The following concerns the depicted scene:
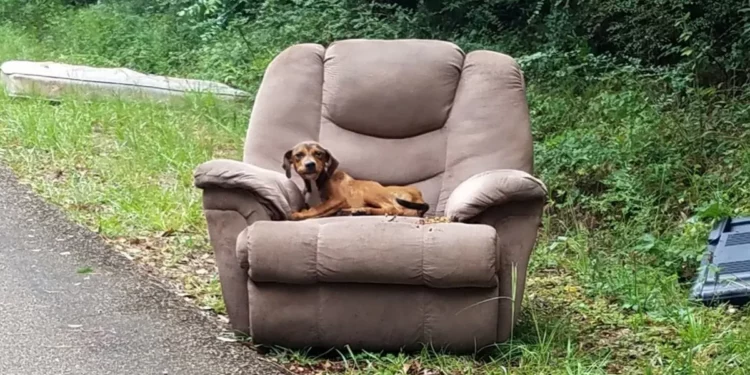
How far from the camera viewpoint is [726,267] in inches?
162

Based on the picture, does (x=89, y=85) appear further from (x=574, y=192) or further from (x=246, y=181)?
(x=246, y=181)

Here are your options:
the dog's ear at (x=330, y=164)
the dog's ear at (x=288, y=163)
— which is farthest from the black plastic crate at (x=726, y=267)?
the dog's ear at (x=288, y=163)

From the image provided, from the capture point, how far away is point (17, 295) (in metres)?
4.03

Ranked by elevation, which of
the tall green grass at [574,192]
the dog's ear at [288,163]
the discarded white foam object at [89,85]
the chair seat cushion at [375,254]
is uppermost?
the dog's ear at [288,163]

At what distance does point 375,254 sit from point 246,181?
1.91 feet

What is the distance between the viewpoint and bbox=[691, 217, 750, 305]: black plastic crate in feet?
12.9

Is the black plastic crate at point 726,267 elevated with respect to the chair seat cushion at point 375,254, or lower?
lower

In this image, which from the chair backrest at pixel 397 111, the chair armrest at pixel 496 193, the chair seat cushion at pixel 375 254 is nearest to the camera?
the chair seat cushion at pixel 375 254

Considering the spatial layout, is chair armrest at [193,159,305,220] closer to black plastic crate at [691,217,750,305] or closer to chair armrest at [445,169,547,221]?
chair armrest at [445,169,547,221]

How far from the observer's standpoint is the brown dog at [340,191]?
3.88 m

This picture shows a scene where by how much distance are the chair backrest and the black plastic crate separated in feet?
3.24

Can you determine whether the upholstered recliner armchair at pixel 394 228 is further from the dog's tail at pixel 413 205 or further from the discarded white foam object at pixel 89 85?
the discarded white foam object at pixel 89 85

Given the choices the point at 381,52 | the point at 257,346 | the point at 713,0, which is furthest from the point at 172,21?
the point at 257,346

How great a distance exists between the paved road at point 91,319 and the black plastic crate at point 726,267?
6.08 ft
